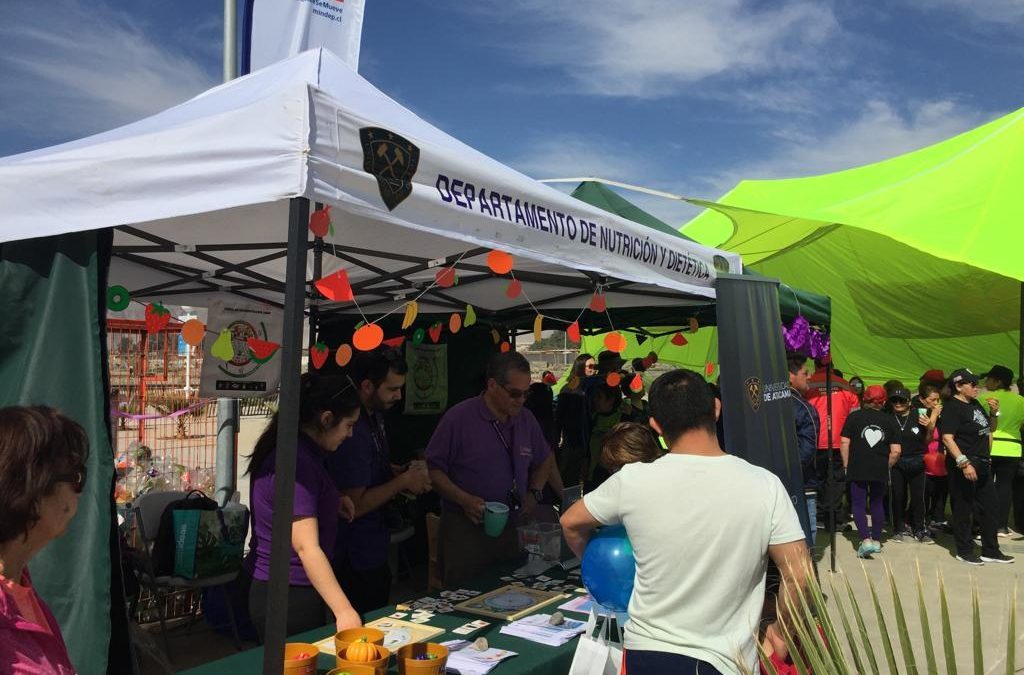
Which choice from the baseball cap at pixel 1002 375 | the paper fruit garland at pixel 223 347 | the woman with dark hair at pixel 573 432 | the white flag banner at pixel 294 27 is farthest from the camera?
the woman with dark hair at pixel 573 432

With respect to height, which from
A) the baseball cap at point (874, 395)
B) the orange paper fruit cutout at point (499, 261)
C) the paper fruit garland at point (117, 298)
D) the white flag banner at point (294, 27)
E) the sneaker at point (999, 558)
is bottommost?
the sneaker at point (999, 558)

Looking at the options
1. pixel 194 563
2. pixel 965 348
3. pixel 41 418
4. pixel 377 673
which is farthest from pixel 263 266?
pixel 965 348

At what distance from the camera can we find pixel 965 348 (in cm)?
1520

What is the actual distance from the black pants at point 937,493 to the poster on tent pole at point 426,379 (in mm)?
5218

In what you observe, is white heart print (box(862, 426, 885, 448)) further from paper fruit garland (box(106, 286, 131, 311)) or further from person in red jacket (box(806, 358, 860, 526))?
paper fruit garland (box(106, 286, 131, 311))

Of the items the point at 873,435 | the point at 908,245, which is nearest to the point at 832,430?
the point at 873,435

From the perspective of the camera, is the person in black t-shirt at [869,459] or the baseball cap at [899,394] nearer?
the person in black t-shirt at [869,459]

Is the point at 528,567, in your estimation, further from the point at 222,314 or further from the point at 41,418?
Result: the point at 222,314

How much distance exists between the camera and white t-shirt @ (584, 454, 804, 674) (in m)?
1.95

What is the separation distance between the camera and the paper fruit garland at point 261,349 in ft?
17.7

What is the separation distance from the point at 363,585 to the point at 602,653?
1384 mm

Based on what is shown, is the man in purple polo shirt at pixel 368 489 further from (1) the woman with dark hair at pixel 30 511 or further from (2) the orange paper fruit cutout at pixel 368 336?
(1) the woman with dark hair at pixel 30 511

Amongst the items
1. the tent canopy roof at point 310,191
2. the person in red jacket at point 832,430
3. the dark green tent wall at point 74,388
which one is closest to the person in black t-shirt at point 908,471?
the person in red jacket at point 832,430

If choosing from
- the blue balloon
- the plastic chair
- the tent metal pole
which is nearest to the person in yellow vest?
the blue balloon
